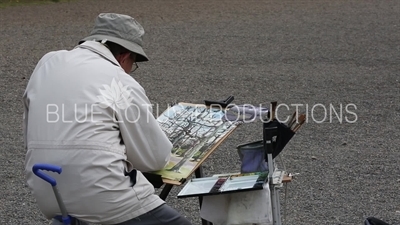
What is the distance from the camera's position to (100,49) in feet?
8.48

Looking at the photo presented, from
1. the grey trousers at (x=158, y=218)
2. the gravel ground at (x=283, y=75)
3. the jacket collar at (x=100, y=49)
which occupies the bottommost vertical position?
the gravel ground at (x=283, y=75)

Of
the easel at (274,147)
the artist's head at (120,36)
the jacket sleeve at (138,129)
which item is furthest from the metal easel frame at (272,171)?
the artist's head at (120,36)

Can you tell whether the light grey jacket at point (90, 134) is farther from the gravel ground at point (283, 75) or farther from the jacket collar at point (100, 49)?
the gravel ground at point (283, 75)

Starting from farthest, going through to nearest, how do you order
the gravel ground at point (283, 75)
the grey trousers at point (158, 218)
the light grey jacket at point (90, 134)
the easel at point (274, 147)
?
the gravel ground at point (283, 75) < the easel at point (274, 147) < the grey trousers at point (158, 218) < the light grey jacket at point (90, 134)

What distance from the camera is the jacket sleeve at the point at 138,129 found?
97.2 inches

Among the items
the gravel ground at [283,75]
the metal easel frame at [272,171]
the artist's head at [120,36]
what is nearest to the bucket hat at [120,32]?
the artist's head at [120,36]

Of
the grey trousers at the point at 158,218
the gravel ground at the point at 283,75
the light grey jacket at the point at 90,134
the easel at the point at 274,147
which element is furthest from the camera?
the gravel ground at the point at 283,75

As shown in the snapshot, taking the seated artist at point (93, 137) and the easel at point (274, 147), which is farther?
the easel at point (274, 147)

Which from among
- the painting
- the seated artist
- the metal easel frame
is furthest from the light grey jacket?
the metal easel frame

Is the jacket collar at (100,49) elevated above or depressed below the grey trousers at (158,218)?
above

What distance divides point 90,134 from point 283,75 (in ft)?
17.4

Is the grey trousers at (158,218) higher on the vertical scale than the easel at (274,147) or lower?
lower

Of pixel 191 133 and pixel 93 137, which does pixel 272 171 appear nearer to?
pixel 191 133

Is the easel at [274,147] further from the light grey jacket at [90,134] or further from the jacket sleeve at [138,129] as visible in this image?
the light grey jacket at [90,134]
